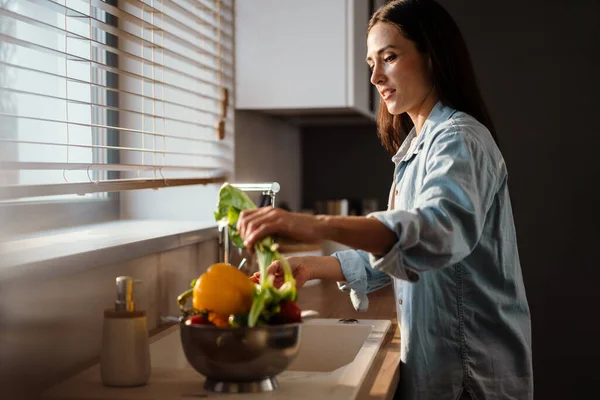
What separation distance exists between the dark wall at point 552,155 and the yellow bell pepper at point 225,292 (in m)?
2.56

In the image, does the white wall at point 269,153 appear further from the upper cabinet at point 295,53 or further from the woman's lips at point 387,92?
the woman's lips at point 387,92

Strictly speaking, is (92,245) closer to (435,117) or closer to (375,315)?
(435,117)

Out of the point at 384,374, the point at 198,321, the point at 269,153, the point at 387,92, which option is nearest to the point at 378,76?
the point at 387,92

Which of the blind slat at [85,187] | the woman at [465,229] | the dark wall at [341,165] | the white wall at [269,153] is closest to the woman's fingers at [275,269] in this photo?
the woman at [465,229]

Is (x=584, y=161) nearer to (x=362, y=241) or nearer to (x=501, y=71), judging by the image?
(x=501, y=71)

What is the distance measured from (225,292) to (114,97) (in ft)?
3.43

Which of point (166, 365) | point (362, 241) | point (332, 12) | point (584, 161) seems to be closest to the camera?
point (362, 241)

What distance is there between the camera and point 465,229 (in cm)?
119

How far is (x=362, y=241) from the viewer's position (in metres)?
1.11

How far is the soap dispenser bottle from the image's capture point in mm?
1159

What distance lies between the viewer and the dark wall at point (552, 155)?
358 centimetres

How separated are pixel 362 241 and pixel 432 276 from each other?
393mm

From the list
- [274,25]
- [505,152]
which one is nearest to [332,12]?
[274,25]

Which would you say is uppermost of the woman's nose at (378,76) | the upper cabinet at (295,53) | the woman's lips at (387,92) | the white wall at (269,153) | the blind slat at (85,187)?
the upper cabinet at (295,53)
